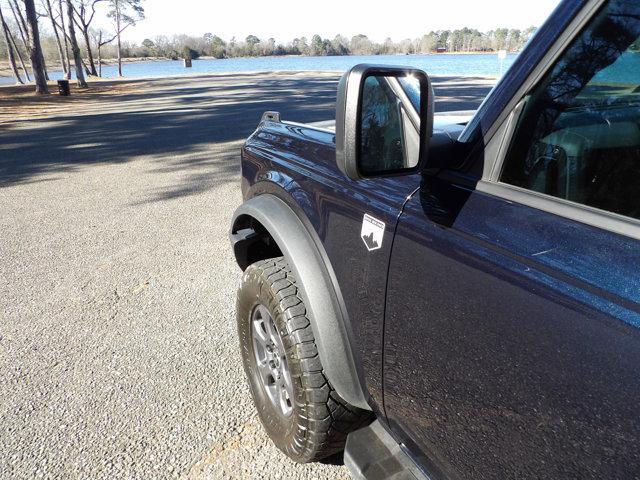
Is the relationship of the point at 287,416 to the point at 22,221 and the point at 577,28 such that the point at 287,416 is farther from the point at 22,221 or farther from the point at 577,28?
the point at 22,221

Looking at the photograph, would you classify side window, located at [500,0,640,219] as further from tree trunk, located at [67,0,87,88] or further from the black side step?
tree trunk, located at [67,0,87,88]

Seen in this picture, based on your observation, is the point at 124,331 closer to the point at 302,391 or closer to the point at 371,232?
the point at 302,391

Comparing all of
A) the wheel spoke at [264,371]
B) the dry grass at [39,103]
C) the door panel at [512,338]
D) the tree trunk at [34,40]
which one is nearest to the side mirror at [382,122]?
the door panel at [512,338]

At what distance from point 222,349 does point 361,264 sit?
1730mm

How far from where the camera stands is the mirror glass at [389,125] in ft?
4.33

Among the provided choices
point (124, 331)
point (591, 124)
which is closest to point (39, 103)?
point (124, 331)

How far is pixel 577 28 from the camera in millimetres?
1073

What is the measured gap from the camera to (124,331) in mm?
3213

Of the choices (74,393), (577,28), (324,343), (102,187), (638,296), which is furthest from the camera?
(102,187)

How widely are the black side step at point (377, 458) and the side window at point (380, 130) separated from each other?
982 millimetres

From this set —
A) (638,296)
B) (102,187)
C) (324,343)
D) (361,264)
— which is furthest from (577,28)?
(102,187)

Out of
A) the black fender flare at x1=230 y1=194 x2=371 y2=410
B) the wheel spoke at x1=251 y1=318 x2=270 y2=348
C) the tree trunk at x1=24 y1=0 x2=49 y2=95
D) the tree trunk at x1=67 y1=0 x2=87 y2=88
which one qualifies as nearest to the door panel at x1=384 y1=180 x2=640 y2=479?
the black fender flare at x1=230 y1=194 x2=371 y2=410

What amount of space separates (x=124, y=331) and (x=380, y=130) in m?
2.50

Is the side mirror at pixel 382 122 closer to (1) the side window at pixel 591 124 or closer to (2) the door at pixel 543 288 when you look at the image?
(2) the door at pixel 543 288
